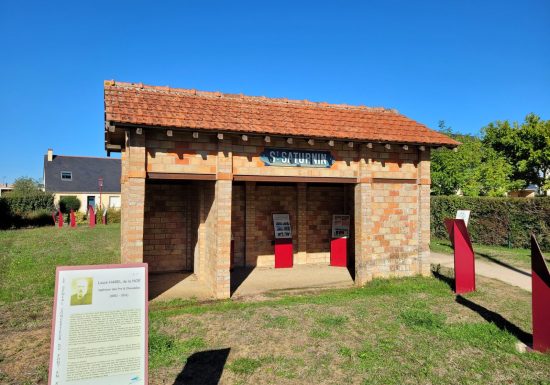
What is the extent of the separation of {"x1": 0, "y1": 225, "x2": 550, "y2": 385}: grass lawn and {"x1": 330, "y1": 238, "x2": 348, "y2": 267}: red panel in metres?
3.06

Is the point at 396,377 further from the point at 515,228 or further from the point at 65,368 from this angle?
the point at 515,228

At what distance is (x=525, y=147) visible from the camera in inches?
1120

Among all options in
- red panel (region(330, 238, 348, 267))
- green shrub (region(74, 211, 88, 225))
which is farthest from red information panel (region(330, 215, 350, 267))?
green shrub (region(74, 211, 88, 225))

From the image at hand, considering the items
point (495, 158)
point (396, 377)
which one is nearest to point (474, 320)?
point (396, 377)

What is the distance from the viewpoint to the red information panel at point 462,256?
9.12 meters

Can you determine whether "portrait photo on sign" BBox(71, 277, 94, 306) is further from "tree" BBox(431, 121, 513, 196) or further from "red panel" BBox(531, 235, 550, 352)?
"tree" BBox(431, 121, 513, 196)

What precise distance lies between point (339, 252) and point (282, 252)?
82.7 inches

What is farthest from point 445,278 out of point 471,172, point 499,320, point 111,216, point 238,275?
point 111,216

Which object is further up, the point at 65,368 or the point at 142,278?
the point at 142,278

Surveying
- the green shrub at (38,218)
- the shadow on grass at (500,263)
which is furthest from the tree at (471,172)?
the green shrub at (38,218)

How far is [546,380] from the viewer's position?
16.6ft

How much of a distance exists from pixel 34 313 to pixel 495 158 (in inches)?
1251

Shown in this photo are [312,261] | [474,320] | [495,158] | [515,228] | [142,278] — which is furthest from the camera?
[495,158]

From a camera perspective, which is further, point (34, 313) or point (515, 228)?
point (515, 228)
